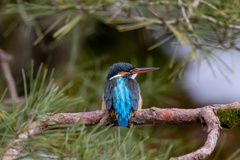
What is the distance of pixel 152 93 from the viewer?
2596mm

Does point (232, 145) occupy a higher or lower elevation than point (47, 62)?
lower

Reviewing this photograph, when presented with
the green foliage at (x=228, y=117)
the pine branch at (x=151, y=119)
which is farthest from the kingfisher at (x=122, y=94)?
the green foliage at (x=228, y=117)

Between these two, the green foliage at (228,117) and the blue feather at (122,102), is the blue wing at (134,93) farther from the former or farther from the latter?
the green foliage at (228,117)

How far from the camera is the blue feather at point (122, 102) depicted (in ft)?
5.77

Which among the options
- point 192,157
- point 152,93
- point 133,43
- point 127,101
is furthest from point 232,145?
point 192,157

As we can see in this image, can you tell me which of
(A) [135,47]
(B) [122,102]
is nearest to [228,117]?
(B) [122,102]

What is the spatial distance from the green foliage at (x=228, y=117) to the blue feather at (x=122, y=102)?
36cm

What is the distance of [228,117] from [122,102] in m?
0.47

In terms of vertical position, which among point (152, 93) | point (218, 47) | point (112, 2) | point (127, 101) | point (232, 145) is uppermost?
point (112, 2)

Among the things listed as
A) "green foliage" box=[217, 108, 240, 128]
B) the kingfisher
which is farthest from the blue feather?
"green foliage" box=[217, 108, 240, 128]

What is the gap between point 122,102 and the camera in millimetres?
1874

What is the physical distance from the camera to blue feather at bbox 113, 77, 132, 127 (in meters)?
1.76

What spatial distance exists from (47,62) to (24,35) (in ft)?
0.74

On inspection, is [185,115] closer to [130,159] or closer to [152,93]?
[130,159]
